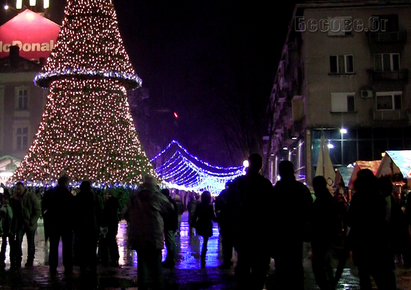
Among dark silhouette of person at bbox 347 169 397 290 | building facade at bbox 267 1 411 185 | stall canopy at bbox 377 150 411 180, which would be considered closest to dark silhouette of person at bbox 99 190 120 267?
dark silhouette of person at bbox 347 169 397 290

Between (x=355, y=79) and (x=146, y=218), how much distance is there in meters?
30.6

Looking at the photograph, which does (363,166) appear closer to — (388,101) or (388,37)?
(388,101)

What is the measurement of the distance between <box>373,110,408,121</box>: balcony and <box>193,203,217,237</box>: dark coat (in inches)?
977

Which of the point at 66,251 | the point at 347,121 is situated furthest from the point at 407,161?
the point at 347,121

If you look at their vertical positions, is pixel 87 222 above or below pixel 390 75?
below

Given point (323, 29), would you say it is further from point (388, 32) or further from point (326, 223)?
point (326, 223)

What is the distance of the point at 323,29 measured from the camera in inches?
1446

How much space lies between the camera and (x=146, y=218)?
24.8ft

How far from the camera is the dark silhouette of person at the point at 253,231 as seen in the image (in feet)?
20.5

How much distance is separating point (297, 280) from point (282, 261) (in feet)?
0.89

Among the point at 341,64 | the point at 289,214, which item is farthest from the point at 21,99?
the point at 289,214

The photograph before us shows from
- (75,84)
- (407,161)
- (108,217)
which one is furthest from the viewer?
(75,84)

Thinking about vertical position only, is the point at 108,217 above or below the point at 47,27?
below

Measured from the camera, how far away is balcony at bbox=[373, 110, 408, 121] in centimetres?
3512
